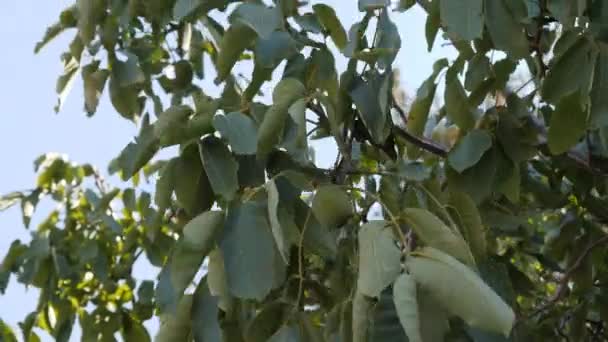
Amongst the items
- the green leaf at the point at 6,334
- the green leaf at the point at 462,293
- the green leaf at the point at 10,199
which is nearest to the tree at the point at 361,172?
the green leaf at the point at 462,293

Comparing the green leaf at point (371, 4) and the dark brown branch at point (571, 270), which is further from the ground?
the green leaf at point (371, 4)

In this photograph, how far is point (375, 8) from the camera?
131 cm

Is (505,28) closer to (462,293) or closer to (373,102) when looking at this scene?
(373,102)

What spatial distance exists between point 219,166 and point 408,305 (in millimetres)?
365

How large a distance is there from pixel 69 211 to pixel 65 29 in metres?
0.77

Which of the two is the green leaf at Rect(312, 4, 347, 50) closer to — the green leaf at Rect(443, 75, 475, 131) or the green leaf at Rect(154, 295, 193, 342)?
the green leaf at Rect(443, 75, 475, 131)

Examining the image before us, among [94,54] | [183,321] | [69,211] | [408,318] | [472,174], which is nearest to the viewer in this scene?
[408,318]

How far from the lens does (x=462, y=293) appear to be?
0.80 metres

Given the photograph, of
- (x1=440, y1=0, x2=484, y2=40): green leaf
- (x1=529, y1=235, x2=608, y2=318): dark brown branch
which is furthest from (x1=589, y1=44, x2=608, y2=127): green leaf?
(x1=529, y1=235, x2=608, y2=318): dark brown branch

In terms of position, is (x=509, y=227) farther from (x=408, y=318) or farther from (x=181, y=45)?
(x=181, y=45)

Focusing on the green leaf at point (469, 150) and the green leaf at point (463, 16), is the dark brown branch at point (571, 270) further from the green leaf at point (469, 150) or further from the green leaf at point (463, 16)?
the green leaf at point (463, 16)

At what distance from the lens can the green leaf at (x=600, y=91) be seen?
3.80 ft

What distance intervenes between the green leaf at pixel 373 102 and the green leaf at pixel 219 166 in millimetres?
190

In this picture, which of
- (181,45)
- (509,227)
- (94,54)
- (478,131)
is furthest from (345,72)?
(181,45)
